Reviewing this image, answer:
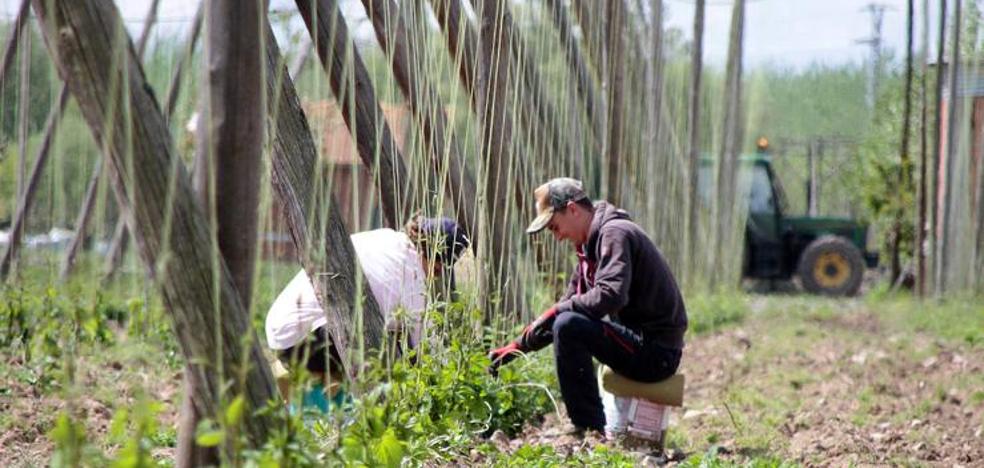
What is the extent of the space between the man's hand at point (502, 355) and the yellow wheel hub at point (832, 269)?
13.6 metres

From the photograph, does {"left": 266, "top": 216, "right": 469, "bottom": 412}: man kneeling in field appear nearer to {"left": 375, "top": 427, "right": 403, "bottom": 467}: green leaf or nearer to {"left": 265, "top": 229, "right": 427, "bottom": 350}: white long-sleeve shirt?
{"left": 265, "top": 229, "right": 427, "bottom": 350}: white long-sleeve shirt

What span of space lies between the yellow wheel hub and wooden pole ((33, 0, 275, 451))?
56.0 ft

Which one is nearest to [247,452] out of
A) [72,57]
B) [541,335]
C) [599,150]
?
[72,57]

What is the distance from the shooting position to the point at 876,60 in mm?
26062

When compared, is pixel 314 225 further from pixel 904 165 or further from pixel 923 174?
pixel 904 165

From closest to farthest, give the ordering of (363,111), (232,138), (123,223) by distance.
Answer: (232,138), (363,111), (123,223)

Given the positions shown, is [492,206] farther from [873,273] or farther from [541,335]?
[873,273]

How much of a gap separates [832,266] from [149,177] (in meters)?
17.3

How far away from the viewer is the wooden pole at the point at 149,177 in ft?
10.5

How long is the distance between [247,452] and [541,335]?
3674 millimetres

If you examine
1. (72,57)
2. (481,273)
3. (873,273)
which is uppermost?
(72,57)

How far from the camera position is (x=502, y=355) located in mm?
6516

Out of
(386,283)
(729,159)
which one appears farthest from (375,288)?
(729,159)

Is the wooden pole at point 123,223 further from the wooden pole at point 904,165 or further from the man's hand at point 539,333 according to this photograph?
the wooden pole at point 904,165
